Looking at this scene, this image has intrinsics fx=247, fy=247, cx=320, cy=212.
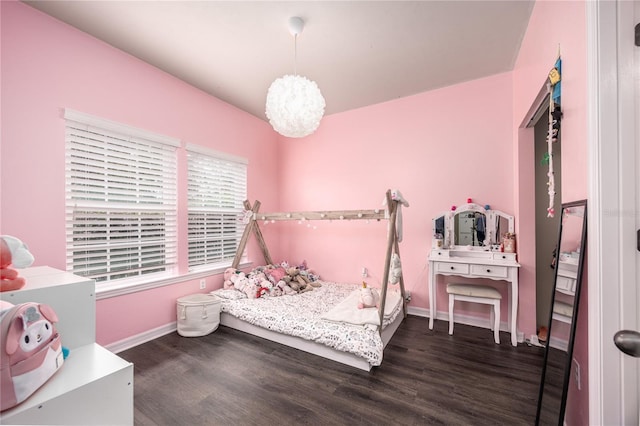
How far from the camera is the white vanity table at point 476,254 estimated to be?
2.40 metres

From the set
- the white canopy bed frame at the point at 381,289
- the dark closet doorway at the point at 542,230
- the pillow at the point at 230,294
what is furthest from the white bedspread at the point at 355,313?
the dark closet doorway at the point at 542,230

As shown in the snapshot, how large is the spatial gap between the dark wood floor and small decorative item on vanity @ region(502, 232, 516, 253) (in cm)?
87

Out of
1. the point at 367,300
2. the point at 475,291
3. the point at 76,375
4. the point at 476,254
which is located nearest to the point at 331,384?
the point at 367,300

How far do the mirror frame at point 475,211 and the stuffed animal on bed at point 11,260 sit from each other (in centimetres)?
325

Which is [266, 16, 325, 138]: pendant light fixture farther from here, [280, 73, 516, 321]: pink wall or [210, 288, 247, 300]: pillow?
[210, 288, 247, 300]: pillow

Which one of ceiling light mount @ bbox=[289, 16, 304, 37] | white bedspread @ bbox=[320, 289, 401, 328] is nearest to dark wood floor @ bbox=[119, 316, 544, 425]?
white bedspread @ bbox=[320, 289, 401, 328]

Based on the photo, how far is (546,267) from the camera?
240 centimetres

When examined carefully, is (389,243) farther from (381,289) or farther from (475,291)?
(475,291)

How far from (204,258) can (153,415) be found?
183cm

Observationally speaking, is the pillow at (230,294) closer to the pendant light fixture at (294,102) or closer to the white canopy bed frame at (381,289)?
the white canopy bed frame at (381,289)

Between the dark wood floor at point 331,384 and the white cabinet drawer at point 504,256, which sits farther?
the white cabinet drawer at point 504,256

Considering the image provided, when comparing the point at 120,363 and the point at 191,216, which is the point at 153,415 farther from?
the point at 191,216

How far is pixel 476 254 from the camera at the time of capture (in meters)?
2.75

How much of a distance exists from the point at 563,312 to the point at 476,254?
1.62m
